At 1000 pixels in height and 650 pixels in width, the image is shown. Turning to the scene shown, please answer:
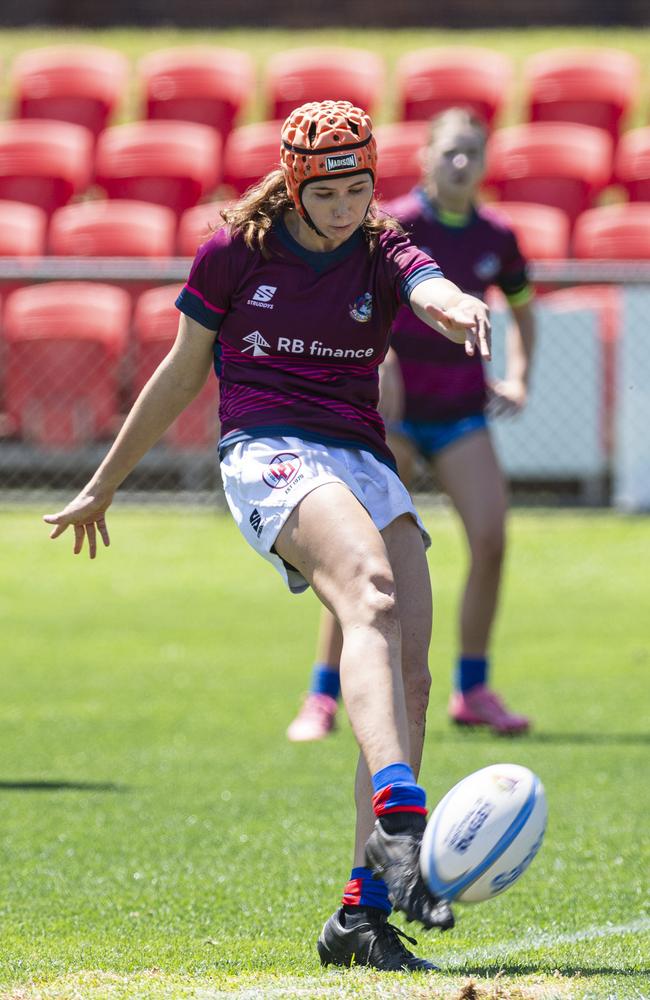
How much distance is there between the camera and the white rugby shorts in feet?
12.9

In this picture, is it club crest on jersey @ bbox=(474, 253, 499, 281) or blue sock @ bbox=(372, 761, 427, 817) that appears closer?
blue sock @ bbox=(372, 761, 427, 817)

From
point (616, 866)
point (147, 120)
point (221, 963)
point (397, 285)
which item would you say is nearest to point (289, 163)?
point (397, 285)

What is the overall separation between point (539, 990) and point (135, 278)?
25.0 ft

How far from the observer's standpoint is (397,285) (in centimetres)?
405

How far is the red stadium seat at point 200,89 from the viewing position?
16859mm

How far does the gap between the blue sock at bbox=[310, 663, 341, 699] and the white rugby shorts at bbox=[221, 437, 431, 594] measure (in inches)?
119

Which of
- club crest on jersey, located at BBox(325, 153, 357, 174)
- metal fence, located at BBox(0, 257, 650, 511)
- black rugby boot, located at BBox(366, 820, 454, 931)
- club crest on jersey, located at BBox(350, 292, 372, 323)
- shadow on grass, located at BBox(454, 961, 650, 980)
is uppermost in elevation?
club crest on jersey, located at BBox(325, 153, 357, 174)

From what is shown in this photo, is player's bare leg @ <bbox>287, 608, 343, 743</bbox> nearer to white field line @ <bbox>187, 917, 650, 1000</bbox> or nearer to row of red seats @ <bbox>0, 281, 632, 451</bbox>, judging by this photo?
white field line @ <bbox>187, 917, 650, 1000</bbox>

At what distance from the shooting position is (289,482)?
392cm

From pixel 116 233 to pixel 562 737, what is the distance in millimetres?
7345

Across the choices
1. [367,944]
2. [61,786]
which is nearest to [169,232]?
[61,786]

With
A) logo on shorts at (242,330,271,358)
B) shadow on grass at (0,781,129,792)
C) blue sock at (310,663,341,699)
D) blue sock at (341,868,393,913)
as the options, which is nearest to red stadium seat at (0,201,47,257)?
blue sock at (310,663,341,699)

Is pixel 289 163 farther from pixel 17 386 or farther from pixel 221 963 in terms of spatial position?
pixel 17 386

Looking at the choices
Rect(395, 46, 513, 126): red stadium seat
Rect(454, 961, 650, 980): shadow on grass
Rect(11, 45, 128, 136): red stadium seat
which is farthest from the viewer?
Rect(11, 45, 128, 136): red stadium seat
